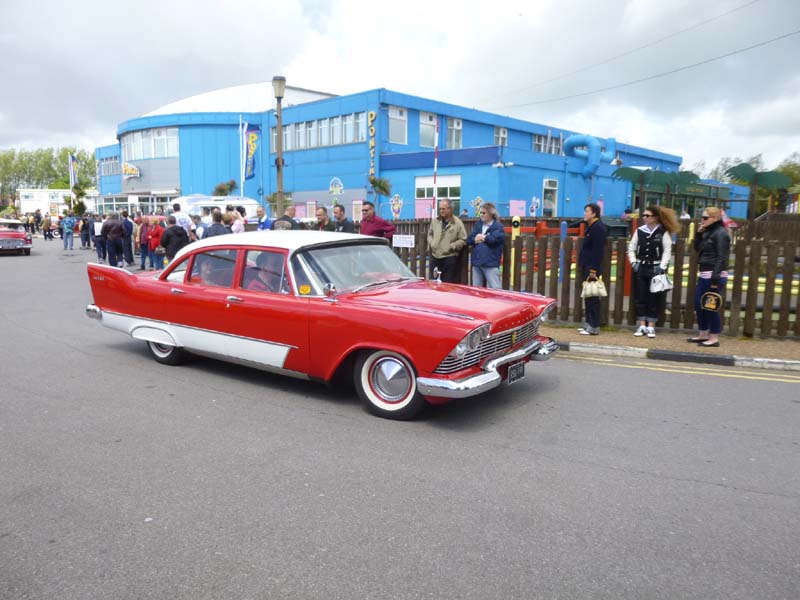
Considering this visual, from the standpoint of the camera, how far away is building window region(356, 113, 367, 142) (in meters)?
36.2

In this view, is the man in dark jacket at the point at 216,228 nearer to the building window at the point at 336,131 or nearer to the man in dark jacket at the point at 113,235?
the man in dark jacket at the point at 113,235

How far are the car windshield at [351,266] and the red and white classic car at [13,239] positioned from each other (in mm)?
24605

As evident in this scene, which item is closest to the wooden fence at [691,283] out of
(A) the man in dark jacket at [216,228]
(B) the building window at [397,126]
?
(A) the man in dark jacket at [216,228]

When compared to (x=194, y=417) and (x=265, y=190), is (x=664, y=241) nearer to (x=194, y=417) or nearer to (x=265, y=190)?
(x=194, y=417)

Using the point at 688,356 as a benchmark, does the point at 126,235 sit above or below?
above

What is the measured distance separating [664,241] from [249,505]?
667cm

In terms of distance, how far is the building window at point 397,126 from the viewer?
1426 inches

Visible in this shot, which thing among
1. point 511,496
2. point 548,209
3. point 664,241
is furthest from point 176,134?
point 511,496

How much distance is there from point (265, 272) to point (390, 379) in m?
1.76

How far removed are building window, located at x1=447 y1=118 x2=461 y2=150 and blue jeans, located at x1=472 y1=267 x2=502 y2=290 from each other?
32.2 m

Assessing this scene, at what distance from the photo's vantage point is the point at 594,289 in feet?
27.0

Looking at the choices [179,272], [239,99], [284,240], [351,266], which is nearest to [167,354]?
[179,272]

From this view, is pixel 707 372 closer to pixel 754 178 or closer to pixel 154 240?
pixel 154 240

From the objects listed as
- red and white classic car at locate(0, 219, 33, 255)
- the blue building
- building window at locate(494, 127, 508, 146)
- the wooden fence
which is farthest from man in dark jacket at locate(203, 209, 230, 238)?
building window at locate(494, 127, 508, 146)
